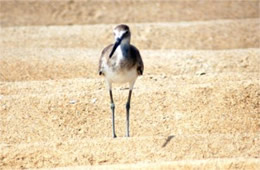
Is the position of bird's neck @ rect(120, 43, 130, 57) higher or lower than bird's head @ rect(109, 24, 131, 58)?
lower

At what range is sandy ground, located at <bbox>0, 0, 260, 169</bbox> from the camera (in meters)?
9.55

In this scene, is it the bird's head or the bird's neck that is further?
the bird's neck

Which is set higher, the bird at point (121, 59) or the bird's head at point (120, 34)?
the bird's head at point (120, 34)

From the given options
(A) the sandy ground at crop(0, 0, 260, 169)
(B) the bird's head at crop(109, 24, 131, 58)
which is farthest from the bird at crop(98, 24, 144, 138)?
(A) the sandy ground at crop(0, 0, 260, 169)

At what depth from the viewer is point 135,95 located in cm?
1237

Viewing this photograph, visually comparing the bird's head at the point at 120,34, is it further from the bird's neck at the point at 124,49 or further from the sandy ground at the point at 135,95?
the sandy ground at the point at 135,95

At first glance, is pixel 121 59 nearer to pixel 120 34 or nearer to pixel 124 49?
pixel 124 49

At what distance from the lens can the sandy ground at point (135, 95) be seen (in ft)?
31.3

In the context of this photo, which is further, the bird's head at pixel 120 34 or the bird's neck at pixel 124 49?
the bird's neck at pixel 124 49

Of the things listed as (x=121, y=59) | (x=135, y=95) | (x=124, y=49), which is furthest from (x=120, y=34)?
(x=135, y=95)

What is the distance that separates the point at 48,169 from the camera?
29.8ft

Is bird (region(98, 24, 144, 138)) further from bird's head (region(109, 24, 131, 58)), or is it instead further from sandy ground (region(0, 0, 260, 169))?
sandy ground (region(0, 0, 260, 169))

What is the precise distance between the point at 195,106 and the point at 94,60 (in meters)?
3.80

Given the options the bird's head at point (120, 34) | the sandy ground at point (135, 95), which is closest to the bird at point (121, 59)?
the bird's head at point (120, 34)
